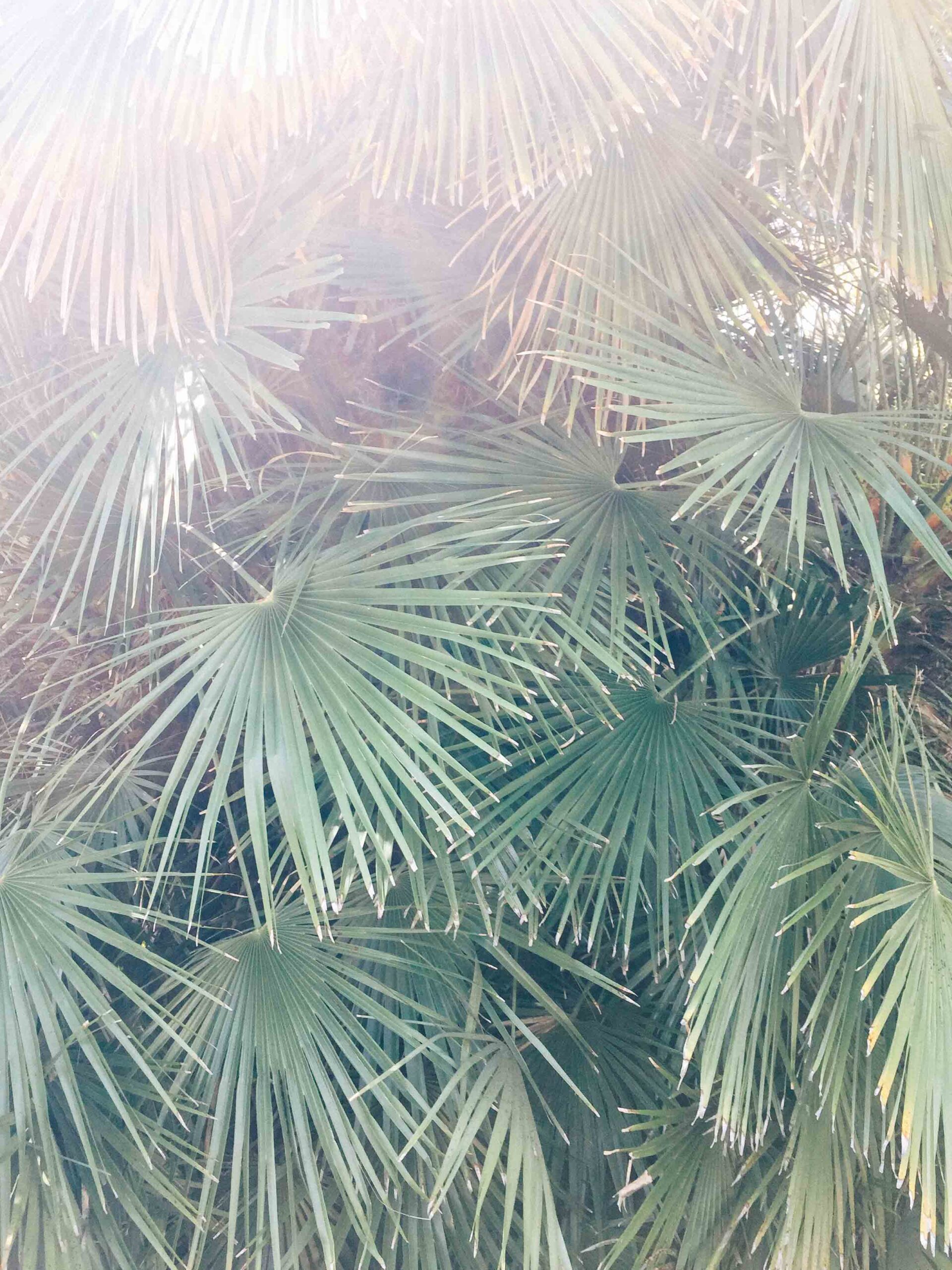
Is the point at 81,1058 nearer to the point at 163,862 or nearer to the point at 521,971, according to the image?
the point at 163,862

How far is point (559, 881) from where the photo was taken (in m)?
1.30

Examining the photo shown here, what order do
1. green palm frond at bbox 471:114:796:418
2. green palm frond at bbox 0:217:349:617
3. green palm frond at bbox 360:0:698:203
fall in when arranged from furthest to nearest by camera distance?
green palm frond at bbox 471:114:796:418, green palm frond at bbox 0:217:349:617, green palm frond at bbox 360:0:698:203

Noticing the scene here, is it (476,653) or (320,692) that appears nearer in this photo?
(320,692)

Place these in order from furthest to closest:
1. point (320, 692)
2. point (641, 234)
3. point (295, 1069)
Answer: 1. point (641, 234)
2. point (295, 1069)
3. point (320, 692)

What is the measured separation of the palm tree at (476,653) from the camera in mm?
977

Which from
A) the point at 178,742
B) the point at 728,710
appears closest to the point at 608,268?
the point at 728,710

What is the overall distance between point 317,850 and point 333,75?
767 millimetres

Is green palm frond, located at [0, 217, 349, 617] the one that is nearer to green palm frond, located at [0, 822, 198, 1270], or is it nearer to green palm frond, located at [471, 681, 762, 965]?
green palm frond, located at [0, 822, 198, 1270]

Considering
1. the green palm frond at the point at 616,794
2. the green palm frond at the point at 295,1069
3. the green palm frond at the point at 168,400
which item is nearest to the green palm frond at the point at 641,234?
the green palm frond at the point at 168,400

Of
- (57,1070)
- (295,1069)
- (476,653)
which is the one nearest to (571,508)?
(476,653)

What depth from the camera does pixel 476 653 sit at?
4.02 ft

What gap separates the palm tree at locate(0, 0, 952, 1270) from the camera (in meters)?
0.98

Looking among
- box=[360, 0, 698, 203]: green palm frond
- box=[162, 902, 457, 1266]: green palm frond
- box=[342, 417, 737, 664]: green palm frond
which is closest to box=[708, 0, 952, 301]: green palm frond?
box=[360, 0, 698, 203]: green palm frond

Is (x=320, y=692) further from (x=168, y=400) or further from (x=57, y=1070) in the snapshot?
(x=57, y=1070)
